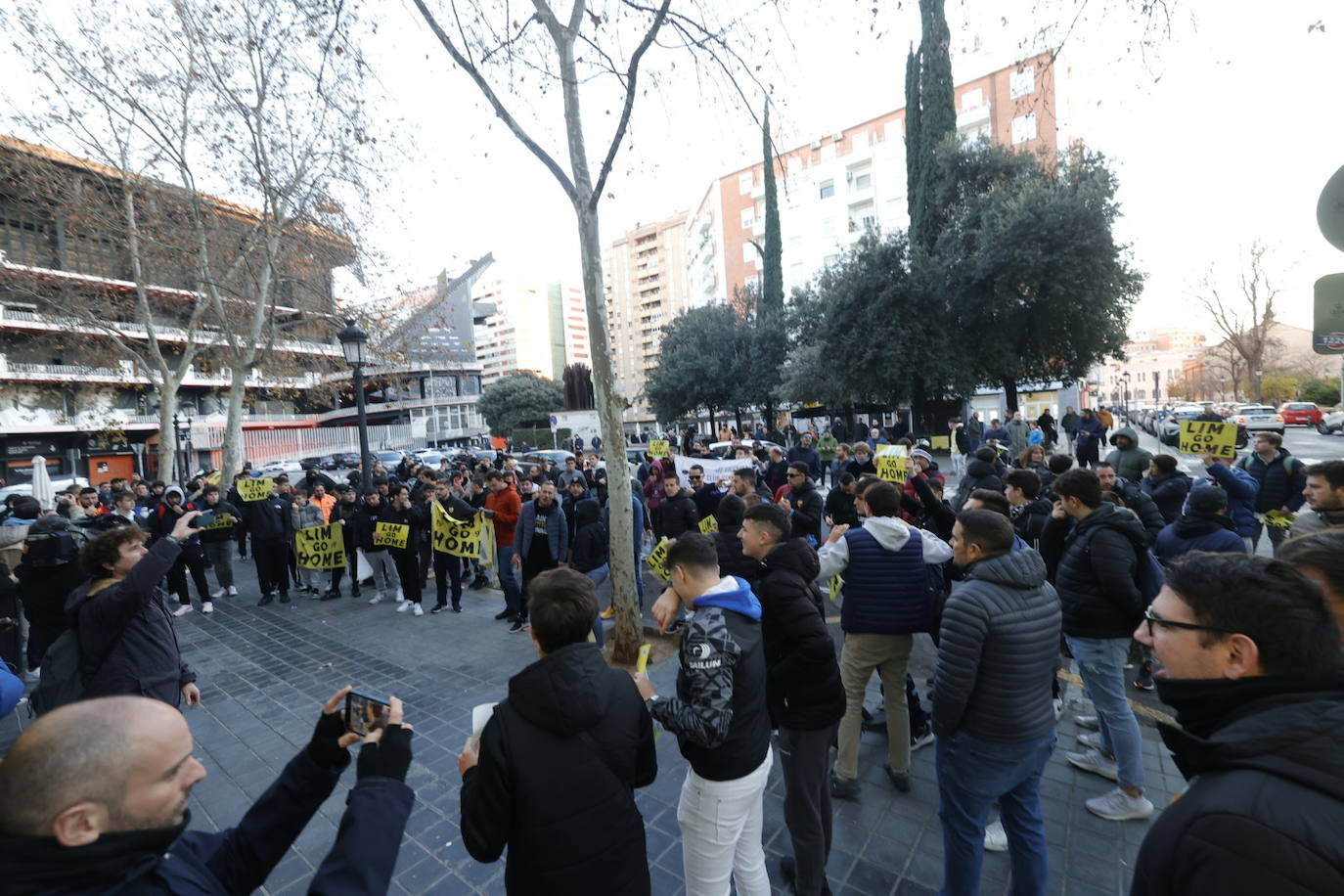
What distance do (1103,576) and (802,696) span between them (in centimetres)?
204

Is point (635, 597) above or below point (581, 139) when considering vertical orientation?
below

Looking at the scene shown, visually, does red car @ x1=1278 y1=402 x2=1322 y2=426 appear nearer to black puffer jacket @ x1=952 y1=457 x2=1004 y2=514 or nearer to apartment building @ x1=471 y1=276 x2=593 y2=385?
black puffer jacket @ x1=952 y1=457 x2=1004 y2=514

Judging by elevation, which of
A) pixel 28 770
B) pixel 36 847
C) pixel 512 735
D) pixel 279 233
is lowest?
pixel 512 735

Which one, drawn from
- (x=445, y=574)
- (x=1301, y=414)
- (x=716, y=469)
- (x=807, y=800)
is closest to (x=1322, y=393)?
(x=1301, y=414)

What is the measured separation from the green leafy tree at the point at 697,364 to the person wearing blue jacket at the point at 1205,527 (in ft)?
107

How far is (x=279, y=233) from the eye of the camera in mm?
14352

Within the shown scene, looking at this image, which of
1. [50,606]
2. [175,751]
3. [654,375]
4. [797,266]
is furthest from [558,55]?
[797,266]

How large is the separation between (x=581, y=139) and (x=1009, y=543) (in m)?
5.31

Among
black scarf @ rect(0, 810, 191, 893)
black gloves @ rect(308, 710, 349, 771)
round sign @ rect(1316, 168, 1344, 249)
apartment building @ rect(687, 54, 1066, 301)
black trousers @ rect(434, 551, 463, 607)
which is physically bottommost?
black trousers @ rect(434, 551, 463, 607)

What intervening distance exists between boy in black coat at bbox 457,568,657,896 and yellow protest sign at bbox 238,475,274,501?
32.4ft

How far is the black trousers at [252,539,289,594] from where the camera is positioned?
9594 millimetres

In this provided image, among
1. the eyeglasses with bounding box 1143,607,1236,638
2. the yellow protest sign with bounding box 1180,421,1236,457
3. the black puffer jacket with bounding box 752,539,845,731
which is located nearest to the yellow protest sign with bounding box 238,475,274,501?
the black puffer jacket with bounding box 752,539,845,731

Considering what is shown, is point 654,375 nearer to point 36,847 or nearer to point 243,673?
Result: point 243,673

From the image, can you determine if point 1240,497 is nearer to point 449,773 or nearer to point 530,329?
point 449,773
